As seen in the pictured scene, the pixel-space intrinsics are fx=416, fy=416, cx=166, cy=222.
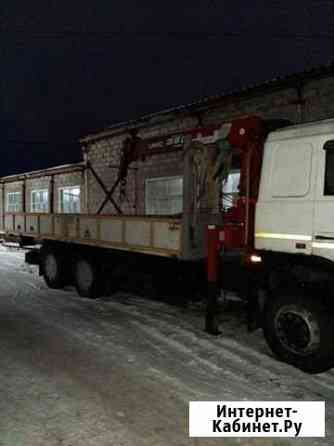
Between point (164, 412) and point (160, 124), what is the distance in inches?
455

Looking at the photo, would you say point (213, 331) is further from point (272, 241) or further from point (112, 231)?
point (112, 231)

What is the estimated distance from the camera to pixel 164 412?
404 cm

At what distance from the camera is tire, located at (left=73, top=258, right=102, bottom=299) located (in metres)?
9.00

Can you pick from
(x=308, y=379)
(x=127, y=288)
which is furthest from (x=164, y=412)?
(x=127, y=288)

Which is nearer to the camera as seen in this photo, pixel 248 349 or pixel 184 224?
pixel 248 349

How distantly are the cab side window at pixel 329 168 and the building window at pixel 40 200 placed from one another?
17828 millimetres

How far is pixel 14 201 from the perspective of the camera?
2475cm

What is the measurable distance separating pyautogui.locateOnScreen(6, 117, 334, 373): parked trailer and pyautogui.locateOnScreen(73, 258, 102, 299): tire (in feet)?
4.74

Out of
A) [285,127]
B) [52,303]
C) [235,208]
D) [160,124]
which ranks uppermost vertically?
[160,124]

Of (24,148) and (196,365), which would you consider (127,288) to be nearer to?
(196,365)

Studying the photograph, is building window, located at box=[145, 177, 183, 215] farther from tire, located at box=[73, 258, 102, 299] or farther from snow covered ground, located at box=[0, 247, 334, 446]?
snow covered ground, located at box=[0, 247, 334, 446]

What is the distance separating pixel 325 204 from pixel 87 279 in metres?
5.73

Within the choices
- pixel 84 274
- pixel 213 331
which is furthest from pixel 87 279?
pixel 213 331

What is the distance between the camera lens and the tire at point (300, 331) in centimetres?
500
